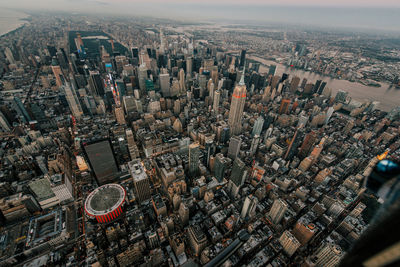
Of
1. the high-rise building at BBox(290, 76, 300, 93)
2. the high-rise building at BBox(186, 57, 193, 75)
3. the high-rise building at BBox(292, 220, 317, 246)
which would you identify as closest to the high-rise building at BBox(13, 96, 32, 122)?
the high-rise building at BBox(186, 57, 193, 75)

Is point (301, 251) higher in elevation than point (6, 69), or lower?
lower

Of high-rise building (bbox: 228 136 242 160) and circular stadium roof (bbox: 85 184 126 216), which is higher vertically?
high-rise building (bbox: 228 136 242 160)

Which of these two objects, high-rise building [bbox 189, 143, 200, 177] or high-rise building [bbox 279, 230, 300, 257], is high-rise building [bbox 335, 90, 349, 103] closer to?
high-rise building [bbox 279, 230, 300, 257]

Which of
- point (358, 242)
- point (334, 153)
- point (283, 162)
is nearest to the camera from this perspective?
point (358, 242)

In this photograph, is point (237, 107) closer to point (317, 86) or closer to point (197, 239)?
point (197, 239)

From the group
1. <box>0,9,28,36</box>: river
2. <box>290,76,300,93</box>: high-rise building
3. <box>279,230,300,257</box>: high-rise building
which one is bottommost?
<box>279,230,300,257</box>: high-rise building

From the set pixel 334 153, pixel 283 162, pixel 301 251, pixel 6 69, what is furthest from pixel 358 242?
pixel 6 69

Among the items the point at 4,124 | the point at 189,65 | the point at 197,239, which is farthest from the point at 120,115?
the point at 189,65

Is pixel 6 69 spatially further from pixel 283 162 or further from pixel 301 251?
pixel 301 251
